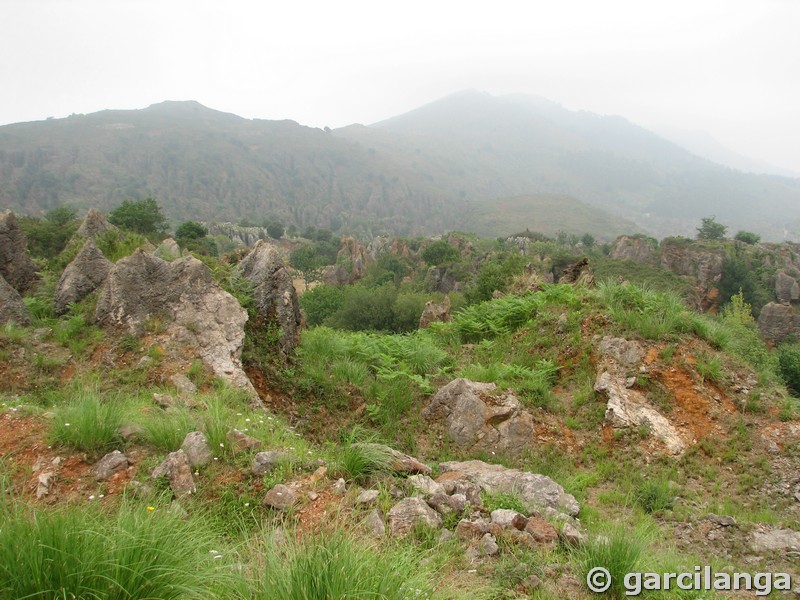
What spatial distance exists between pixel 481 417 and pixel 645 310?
4.04 meters

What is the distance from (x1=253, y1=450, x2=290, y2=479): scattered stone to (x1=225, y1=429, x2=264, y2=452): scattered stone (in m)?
Answer: 0.19

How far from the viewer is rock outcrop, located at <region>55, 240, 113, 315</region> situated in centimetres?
865

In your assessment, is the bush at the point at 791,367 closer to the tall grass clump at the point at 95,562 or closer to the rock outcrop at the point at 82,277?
the rock outcrop at the point at 82,277

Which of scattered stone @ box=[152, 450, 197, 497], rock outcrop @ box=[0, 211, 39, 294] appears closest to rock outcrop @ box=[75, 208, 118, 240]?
rock outcrop @ box=[0, 211, 39, 294]

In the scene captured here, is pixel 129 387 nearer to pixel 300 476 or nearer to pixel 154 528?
pixel 300 476

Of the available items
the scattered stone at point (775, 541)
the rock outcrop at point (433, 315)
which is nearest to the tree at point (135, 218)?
the rock outcrop at point (433, 315)

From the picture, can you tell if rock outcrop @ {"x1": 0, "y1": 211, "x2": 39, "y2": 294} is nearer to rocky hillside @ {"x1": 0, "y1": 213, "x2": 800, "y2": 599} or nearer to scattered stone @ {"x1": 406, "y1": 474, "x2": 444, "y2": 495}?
rocky hillside @ {"x1": 0, "y1": 213, "x2": 800, "y2": 599}

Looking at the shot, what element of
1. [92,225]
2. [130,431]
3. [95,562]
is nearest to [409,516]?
[95,562]

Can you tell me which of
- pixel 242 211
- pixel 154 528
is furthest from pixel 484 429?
pixel 242 211

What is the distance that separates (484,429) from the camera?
7441 mm

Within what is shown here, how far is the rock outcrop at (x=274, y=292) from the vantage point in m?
8.83

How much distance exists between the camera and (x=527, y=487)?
17.2 ft

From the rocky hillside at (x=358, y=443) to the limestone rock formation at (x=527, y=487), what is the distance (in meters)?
0.03

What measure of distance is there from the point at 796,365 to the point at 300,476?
27287mm
